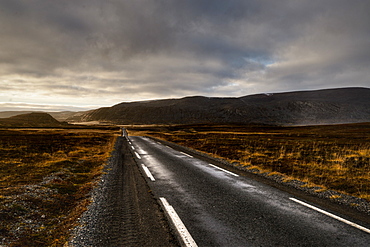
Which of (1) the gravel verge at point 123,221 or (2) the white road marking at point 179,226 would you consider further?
(1) the gravel verge at point 123,221

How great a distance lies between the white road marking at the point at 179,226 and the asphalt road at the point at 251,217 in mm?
115

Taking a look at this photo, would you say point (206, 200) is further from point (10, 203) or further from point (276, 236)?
point (10, 203)

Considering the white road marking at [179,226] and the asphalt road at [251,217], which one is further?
the asphalt road at [251,217]

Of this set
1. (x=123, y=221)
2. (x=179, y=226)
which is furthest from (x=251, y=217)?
(x=123, y=221)

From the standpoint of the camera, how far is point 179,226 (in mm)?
4910

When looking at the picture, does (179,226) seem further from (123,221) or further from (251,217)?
(251,217)

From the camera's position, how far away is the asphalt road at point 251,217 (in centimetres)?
436

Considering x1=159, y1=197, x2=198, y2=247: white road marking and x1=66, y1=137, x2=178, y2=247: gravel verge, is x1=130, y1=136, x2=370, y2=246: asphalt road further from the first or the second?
x1=66, y1=137, x2=178, y2=247: gravel verge

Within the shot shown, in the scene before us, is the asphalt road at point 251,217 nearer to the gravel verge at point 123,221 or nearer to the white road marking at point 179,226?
the white road marking at point 179,226

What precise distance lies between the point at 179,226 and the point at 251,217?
206 cm

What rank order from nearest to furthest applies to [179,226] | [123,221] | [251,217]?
[179,226] → [123,221] → [251,217]

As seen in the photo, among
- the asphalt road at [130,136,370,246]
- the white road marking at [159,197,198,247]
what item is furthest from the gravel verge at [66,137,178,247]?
the asphalt road at [130,136,370,246]

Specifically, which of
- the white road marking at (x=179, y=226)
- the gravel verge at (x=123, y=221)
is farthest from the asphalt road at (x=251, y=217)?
the gravel verge at (x=123, y=221)

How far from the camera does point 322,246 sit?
4.10 m
